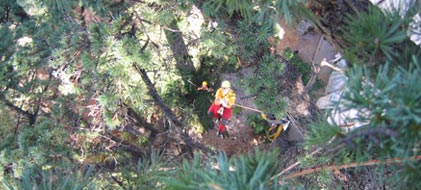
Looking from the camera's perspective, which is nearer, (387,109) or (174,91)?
(387,109)

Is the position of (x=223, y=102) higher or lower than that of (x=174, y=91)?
lower

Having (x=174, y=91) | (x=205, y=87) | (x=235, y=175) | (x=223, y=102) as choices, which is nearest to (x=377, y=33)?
(x=235, y=175)

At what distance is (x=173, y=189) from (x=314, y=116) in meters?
1.97

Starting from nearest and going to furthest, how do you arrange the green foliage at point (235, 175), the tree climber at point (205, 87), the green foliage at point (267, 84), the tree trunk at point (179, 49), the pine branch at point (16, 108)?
the green foliage at point (235, 175)
the green foliage at point (267, 84)
the pine branch at point (16, 108)
the tree trunk at point (179, 49)
the tree climber at point (205, 87)

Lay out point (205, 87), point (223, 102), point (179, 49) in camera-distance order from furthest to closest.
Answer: point (205, 87) → point (179, 49) → point (223, 102)

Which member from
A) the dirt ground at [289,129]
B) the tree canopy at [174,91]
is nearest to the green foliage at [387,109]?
the tree canopy at [174,91]

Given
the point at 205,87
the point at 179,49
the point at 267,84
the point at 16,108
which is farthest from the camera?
the point at 205,87

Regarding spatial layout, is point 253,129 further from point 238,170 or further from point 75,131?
point 238,170

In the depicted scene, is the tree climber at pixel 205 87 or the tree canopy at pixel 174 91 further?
the tree climber at pixel 205 87

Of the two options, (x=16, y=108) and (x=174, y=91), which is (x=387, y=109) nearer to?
(x=16, y=108)

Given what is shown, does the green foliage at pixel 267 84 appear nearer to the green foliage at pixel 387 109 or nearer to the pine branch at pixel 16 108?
the green foliage at pixel 387 109

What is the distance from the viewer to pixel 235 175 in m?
1.02

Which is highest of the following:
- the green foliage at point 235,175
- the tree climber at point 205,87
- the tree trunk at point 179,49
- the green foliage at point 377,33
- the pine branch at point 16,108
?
the tree trunk at point 179,49

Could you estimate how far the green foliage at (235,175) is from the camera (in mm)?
990
